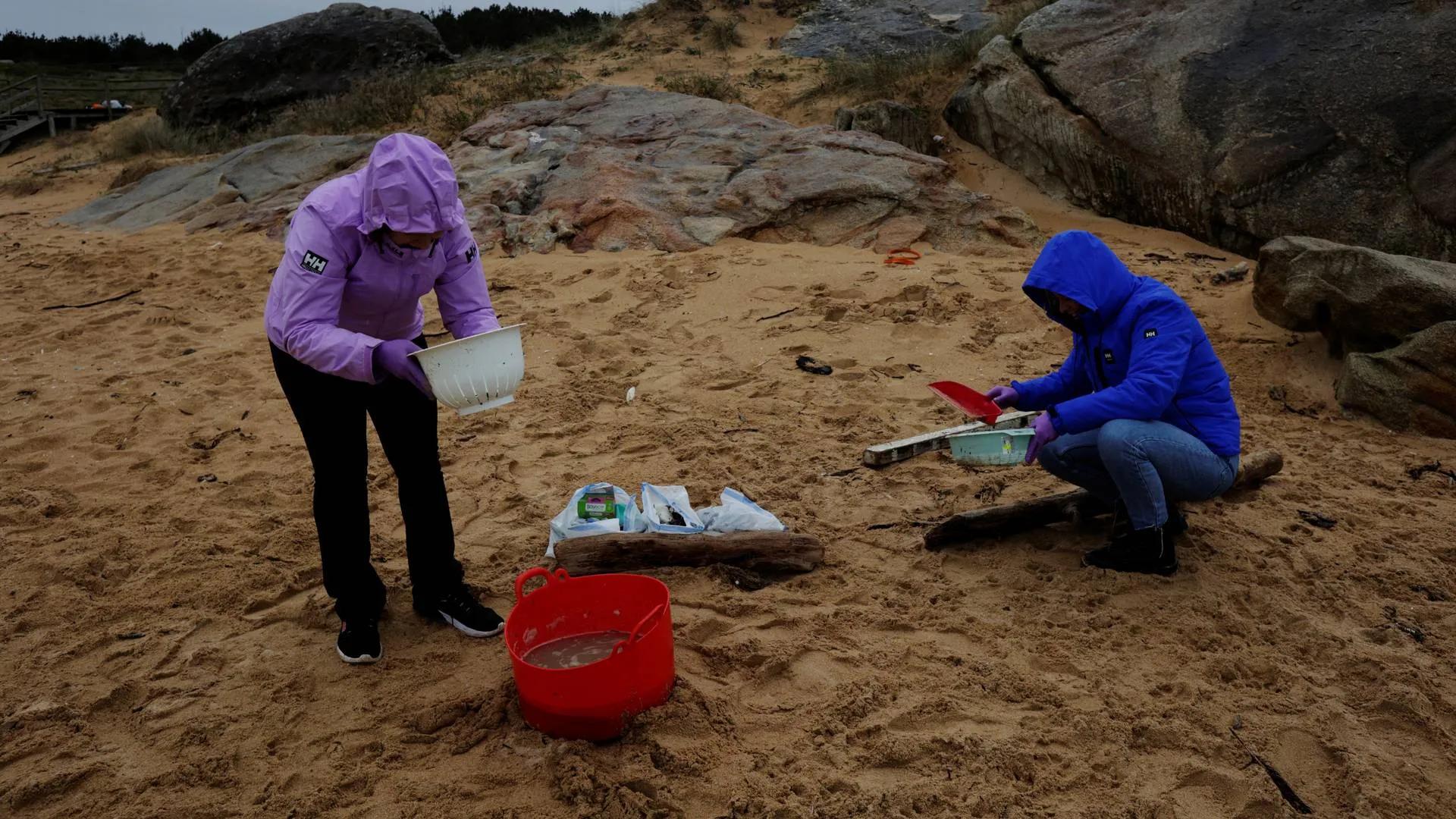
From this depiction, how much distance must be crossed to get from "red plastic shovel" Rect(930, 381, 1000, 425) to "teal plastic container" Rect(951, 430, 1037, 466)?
0.19 meters

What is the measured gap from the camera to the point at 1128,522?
3664mm

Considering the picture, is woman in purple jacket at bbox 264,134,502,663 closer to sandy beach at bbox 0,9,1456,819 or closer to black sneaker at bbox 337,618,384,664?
black sneaker at bbox 337,618,384,664

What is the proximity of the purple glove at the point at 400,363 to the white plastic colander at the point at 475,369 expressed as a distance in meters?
0.04

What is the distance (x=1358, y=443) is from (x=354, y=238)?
14.2 ft

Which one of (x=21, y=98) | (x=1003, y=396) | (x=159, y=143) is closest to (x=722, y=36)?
(x=159, y=143)

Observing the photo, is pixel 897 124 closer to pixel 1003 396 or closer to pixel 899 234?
pixel 899 234

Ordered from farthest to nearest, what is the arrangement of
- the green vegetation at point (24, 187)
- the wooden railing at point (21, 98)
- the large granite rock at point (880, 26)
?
the wooden railing at point (21, 98)
the green vegetation at point (24, 187)
the large granite rock at point (880, 26)

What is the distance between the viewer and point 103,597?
357cm

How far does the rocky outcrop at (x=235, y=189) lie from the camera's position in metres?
9.90

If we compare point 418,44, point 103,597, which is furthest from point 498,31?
point 103,597

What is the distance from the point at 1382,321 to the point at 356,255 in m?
4.73

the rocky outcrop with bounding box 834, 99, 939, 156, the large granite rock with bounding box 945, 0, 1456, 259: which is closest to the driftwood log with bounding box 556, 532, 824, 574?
the large granite rock with bounding box 945, 0, 1456, 259

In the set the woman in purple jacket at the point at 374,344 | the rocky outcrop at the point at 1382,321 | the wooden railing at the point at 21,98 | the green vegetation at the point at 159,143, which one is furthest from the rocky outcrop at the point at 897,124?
the wooden railing at the point at 21,98

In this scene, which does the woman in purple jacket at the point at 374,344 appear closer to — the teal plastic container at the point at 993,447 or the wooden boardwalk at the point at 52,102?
the teal plastic container at the point at 993,447
